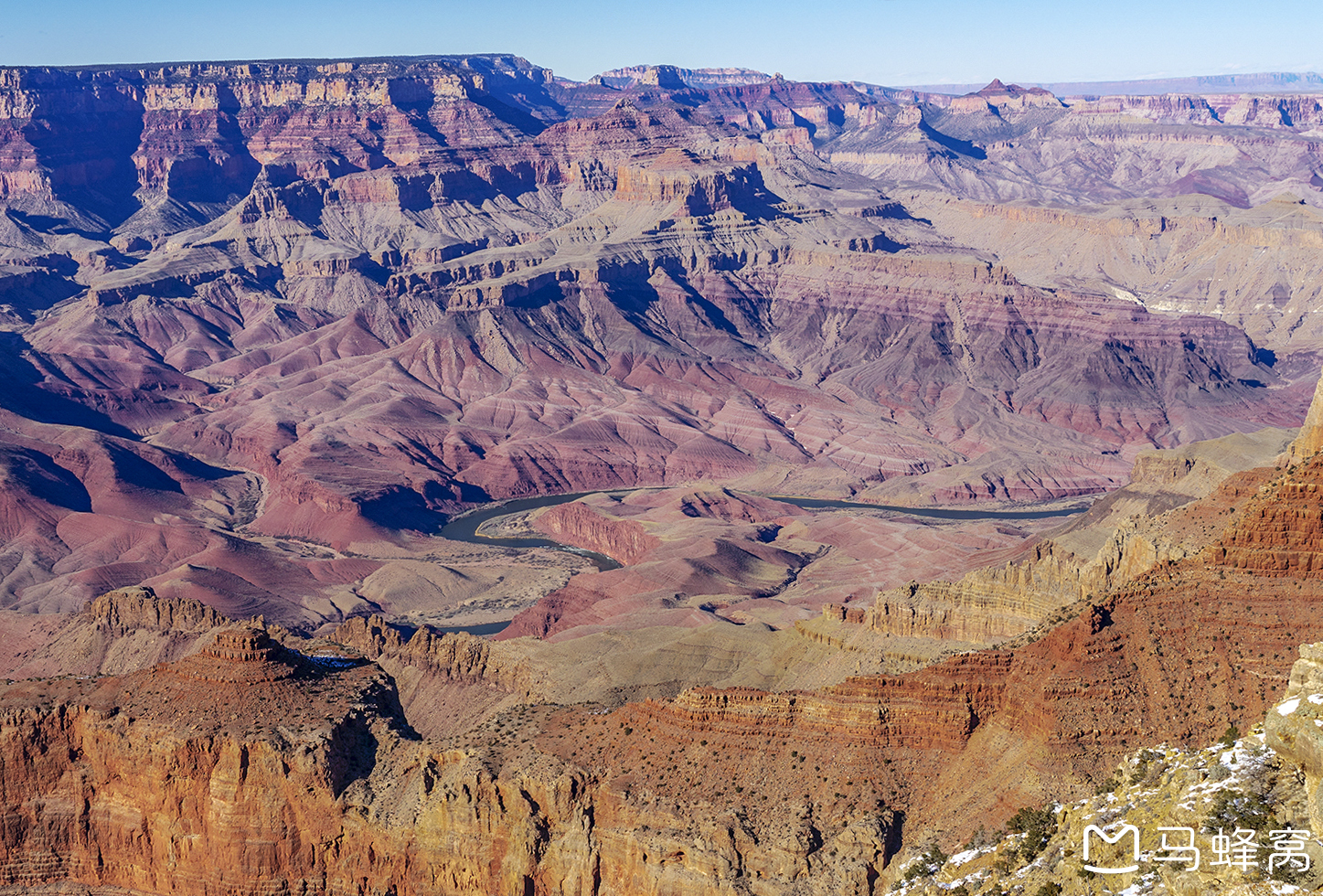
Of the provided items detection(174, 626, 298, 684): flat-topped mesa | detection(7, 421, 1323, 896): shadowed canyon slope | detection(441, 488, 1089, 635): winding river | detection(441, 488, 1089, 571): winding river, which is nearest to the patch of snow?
detection(7, 421, 1323, 896): shadowed canyon slope

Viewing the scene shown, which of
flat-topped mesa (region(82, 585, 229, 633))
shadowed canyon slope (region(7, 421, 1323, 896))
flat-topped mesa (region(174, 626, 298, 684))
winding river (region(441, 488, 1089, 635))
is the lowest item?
shadowed canyon slope (region(7, 421, 1323, 896))

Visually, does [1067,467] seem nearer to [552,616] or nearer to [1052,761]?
[552,616]

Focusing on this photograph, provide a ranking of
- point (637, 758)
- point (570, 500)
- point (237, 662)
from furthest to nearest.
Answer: point (570, 500)
point (237, 662)
point (637, 758)

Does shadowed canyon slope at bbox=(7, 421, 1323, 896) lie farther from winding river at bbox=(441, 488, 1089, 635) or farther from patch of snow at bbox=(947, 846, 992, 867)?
winding river at bbox=(441, 488, 1089, 635)

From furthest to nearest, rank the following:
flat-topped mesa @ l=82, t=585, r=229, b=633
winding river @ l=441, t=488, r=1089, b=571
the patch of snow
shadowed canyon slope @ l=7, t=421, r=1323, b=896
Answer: winding river @ l=441, t=488, r=1089, b=571 < flat-topped mesa @ l=82, t=585, r=229, b=633 < shadowed canyon slope @ l=7, t=421, r=1323, b=896 < the patch of snow

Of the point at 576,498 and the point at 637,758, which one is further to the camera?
the point at 576,498

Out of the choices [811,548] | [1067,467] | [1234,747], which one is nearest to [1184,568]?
[1234,747]

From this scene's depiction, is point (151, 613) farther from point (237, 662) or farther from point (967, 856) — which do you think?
point (967, 856)

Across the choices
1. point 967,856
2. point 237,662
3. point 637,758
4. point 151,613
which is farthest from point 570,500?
point 967,856

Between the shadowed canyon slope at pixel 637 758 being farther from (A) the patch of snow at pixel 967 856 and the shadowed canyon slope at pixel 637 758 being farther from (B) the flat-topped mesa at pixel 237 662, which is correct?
(A) the patch of snow at pixel 967 856

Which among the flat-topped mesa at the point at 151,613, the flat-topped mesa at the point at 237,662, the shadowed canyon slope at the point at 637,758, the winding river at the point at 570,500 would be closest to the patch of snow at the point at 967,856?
the shadowed canyon slope at the point at 637,758
